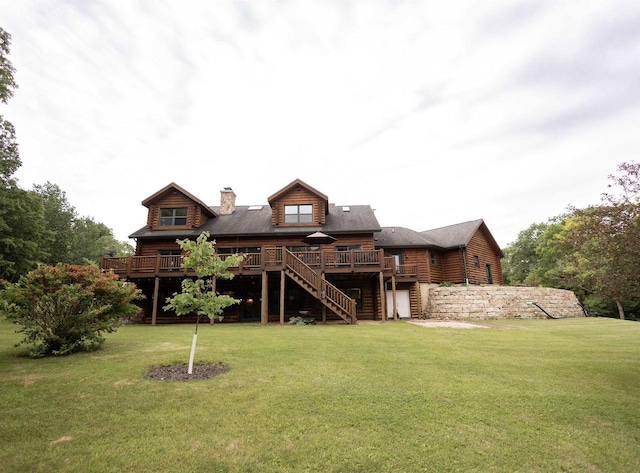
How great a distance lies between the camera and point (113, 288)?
850 centimetres

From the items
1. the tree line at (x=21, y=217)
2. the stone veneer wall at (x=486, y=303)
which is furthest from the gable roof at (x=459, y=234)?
the tree line at (x=21, y=217)

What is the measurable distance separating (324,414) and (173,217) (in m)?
20.5

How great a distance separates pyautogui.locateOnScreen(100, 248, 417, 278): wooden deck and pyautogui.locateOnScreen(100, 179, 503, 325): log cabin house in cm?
6

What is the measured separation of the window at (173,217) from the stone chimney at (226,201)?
3.45 metres

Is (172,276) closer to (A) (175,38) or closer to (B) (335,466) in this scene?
(A) (175,38)

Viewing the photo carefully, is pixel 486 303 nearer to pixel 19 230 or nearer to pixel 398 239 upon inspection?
pixel 398 239

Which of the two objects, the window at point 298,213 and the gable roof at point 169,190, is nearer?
the gable roof at point 169,190

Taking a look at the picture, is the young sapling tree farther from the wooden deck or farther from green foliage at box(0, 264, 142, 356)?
the wooden deck

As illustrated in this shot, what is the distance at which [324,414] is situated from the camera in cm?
420

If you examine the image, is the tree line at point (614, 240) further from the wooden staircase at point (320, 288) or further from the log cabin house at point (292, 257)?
the log cabin house at point (292, 257)

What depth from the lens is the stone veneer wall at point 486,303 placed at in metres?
19.7

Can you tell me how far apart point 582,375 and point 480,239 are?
20633 mm

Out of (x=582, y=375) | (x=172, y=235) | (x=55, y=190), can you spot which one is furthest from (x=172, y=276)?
(x=55, y=190)

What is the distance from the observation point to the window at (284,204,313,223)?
2092cm
